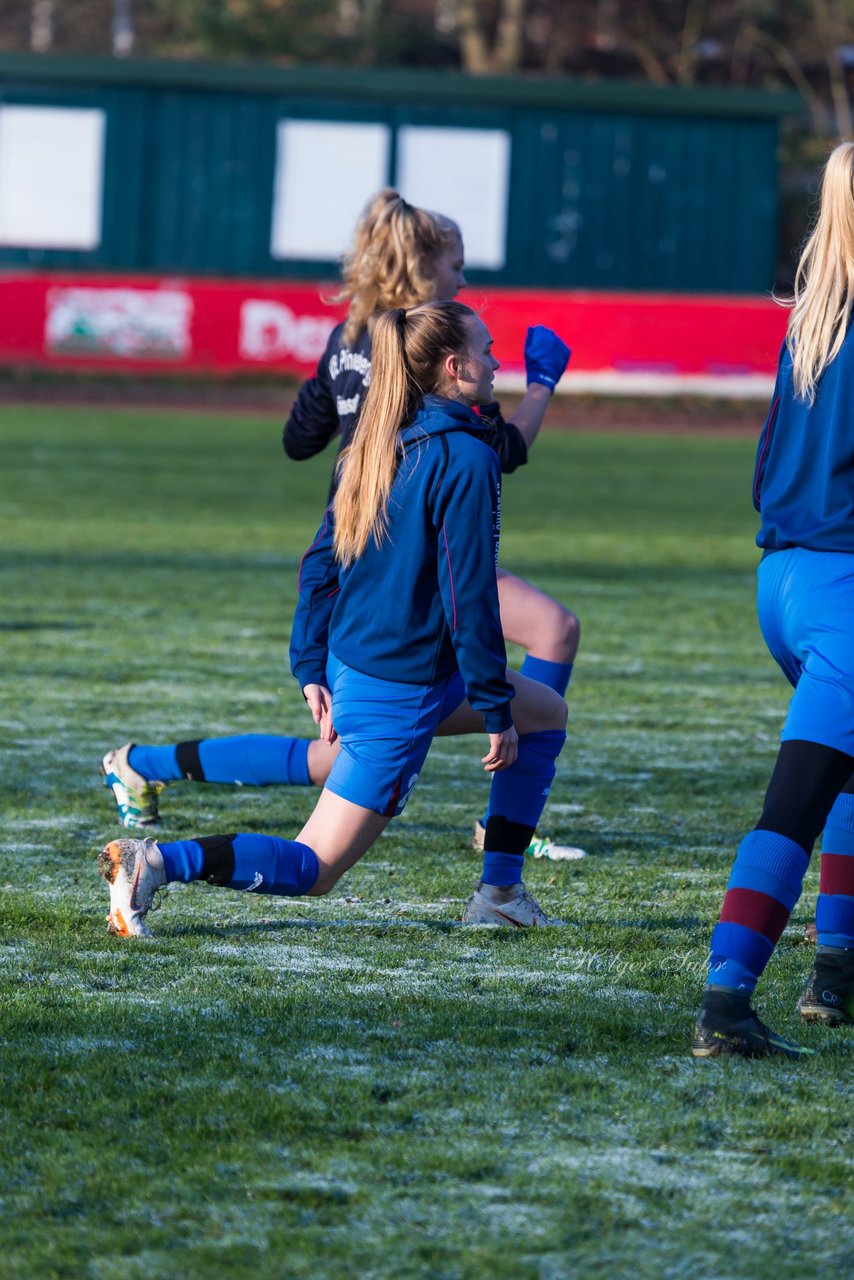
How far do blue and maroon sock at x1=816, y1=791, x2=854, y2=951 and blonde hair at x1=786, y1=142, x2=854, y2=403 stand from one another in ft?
2.97

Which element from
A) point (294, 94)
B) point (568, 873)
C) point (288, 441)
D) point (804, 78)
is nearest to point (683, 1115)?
point (568, 873)

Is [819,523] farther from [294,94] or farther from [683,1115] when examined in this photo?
[294,94]

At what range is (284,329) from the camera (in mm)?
26891

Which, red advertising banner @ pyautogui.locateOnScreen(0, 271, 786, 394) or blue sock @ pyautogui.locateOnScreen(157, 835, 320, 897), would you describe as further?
red advertising banner @ pyautogui.locateOnScreen(0, 271, 786, 394)

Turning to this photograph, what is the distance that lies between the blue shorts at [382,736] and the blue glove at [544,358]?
1.25 metres

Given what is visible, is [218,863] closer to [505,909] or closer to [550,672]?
[505,909]

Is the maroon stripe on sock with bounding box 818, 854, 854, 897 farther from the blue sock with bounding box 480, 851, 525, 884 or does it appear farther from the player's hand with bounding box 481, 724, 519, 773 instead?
the blue sock with bounding box 480, 851, 525, 884

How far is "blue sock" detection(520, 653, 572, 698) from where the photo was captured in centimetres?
504

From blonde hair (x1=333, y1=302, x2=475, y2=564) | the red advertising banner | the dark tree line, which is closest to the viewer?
blonde hair (x1=333, y1=302, x2=475, y2=564)

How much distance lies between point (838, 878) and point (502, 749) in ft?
2.35

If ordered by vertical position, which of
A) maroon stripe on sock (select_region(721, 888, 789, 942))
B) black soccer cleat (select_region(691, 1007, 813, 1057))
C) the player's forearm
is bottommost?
black soccer cleat (select_region(691, 1007, 813, 1057))

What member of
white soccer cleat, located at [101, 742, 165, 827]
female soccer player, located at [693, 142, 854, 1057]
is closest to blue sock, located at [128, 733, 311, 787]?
white soccer cleat, located at [101, 742, 165, 827]

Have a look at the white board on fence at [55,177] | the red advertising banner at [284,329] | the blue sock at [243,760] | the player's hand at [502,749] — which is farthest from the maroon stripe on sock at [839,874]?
the white board on fence at [55,177]

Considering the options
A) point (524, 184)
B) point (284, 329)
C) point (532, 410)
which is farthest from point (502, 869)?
point (524, 184)
